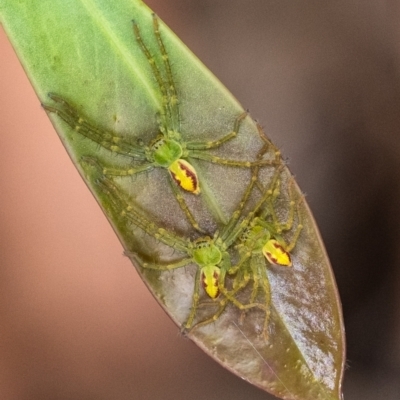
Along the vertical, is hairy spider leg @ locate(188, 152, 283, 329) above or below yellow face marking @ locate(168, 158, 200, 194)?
below

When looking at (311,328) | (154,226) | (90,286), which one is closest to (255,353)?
(311,328)

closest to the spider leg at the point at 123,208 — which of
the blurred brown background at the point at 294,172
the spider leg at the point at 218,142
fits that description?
the spider leg at the point at 218,142

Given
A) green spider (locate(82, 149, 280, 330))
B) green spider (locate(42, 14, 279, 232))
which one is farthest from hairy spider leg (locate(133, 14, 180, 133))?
green spider (locate(82, 149, 280, 330))

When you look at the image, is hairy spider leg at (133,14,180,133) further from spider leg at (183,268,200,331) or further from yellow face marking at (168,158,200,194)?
spider leg at (183,268,200,331)

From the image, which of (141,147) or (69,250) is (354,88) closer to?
(141,147)

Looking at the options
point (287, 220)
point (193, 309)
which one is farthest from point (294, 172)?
point (193, 309)

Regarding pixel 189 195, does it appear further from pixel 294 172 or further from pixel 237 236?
pixel 294 172

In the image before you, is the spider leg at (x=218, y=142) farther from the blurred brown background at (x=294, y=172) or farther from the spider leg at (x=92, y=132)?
the blurred brown background at (x=294, y=172)
